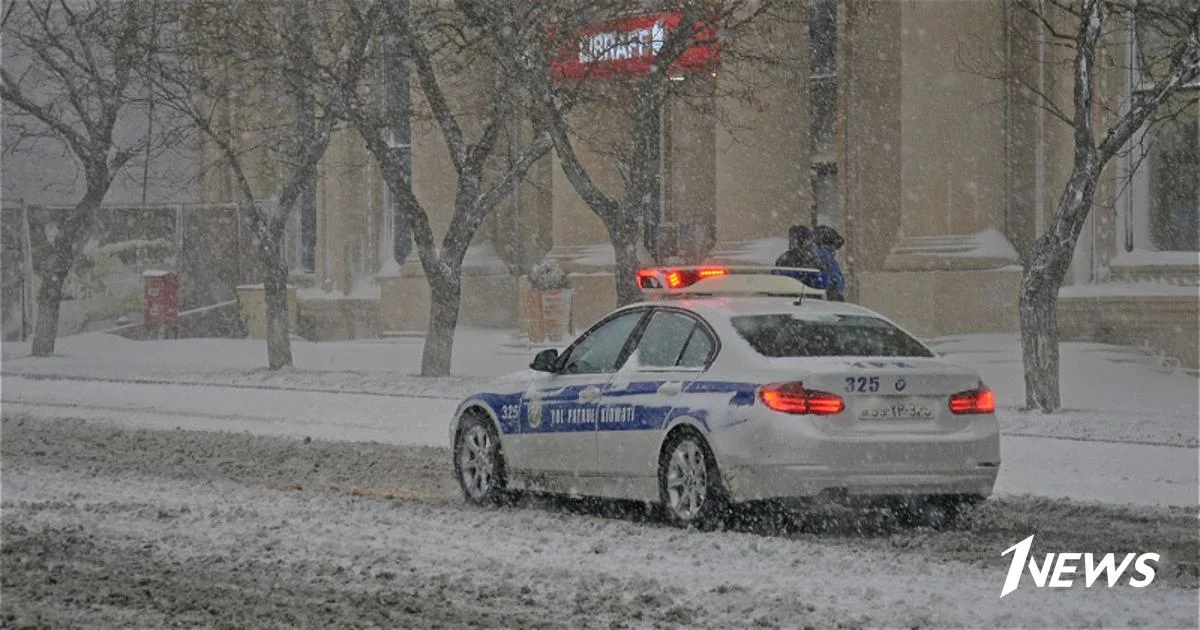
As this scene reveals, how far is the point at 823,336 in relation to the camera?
11188 mm

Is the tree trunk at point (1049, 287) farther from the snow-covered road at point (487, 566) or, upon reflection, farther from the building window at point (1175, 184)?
the snow-covered road at point (487, 566)

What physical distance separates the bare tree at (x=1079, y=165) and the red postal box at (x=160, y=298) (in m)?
24.0

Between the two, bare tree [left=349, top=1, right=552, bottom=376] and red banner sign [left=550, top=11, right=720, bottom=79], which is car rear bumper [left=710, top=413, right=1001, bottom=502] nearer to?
red banner sign [left=550, top=11, right=720, bottom=79]

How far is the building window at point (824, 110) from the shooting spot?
2925 cm

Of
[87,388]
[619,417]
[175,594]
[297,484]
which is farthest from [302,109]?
[175,594]

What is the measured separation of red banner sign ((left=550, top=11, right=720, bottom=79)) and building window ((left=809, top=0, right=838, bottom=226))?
3.78 metres

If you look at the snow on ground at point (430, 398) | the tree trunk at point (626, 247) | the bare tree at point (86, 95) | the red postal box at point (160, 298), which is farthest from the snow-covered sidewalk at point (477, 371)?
the tree trunk at point (626, 247)

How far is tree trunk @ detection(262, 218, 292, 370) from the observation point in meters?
29.0

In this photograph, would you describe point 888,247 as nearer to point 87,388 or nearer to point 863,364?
point 87,388

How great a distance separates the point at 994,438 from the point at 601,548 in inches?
94.4

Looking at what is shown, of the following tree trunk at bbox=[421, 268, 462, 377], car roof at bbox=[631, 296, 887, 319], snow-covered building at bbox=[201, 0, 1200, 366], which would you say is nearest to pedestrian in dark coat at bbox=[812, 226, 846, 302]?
car roof at bbox=[631, 296, 887, 319]

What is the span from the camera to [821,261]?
55.3 ft

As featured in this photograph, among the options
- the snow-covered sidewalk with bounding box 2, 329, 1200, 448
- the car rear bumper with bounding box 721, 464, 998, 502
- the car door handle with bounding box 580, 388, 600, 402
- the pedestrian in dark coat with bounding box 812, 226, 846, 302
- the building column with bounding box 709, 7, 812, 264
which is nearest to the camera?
the car rear bumper with bounding box 721, 464, 998, 502

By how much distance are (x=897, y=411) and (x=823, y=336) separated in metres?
0.81
